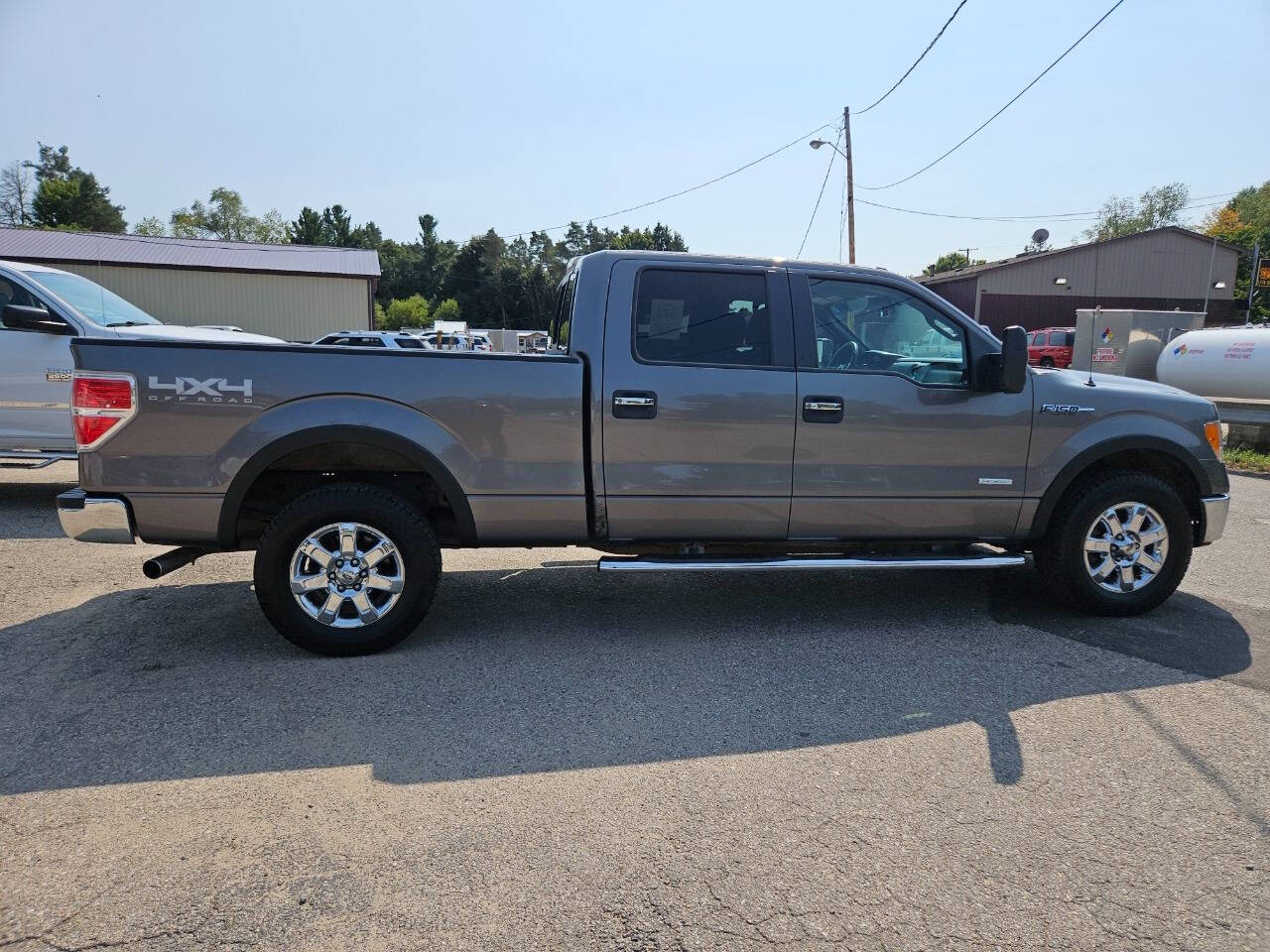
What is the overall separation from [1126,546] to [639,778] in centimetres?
346

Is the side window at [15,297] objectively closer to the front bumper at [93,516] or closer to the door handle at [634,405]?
the front bumper at [93,516]

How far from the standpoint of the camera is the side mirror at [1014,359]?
4496 millimetres

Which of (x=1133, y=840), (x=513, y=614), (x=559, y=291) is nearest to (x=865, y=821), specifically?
(x=1133, y=840)

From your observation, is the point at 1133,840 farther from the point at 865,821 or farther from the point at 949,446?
the point at 949,446

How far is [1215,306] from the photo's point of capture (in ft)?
129

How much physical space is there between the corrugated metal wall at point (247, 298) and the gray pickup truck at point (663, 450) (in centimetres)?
2715

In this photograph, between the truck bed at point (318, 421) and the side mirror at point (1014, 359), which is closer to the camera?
the truck bed at point (318, 421)

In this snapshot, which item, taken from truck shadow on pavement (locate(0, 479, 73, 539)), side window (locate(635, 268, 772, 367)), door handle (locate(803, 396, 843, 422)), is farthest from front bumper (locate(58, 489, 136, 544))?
door handle (locate(803, 396, 843, 422))

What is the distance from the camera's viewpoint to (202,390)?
402 cm

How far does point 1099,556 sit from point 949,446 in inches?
47.6

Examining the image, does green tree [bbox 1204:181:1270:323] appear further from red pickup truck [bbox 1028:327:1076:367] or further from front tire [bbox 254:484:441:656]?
front tire [bbox 254:484:441:656]

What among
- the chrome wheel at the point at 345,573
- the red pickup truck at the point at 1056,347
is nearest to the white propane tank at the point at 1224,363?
the red pickup truck at the point at 1056,347

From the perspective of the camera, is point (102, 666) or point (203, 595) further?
point (203, 595)

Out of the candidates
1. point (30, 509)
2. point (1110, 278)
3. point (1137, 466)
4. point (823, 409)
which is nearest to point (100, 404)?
point (823, 409)
